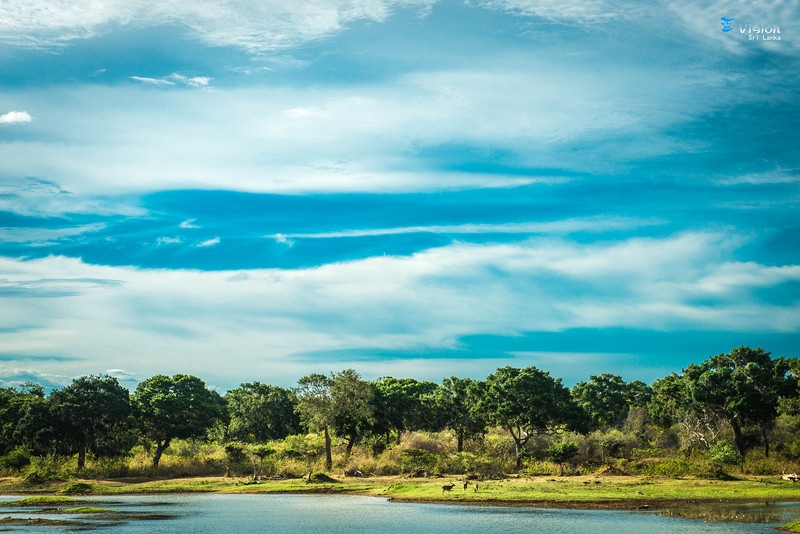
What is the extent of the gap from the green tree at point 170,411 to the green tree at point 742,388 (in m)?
61.3

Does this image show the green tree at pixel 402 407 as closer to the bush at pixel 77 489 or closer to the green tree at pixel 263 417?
the green tree at pixel 263 417

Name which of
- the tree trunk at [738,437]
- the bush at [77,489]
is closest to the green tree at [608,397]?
the tree trunk at [738,437]

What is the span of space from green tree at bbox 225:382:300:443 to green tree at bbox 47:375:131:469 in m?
25.3

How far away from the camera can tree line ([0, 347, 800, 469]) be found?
205 ft

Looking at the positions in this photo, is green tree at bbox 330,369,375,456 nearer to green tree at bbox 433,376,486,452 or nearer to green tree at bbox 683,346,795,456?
green tree at bbox 433,376,486,452

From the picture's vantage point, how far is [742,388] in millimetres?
61375

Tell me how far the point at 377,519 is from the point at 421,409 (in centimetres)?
4956

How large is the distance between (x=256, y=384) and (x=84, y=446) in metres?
39.1

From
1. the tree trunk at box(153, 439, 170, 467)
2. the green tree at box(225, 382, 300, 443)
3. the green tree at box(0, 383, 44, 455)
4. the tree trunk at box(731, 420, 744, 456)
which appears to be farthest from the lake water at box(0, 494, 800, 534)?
the green tree at box(225, 382, 300, 443)

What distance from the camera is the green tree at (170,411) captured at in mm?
81375

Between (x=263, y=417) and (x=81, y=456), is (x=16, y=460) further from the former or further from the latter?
(x=263, y=417)

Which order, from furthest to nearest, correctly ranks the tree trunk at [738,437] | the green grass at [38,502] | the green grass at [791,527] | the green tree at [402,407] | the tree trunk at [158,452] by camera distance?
the green tree at [402,407]
the tree trunk at [158,452]
the tree trunk at [738,437]
the green grass at [38,502]
the green grass at [791,527]

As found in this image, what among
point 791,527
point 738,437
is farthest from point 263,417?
point 791,527

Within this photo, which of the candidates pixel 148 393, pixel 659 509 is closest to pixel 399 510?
pixel 659 509
